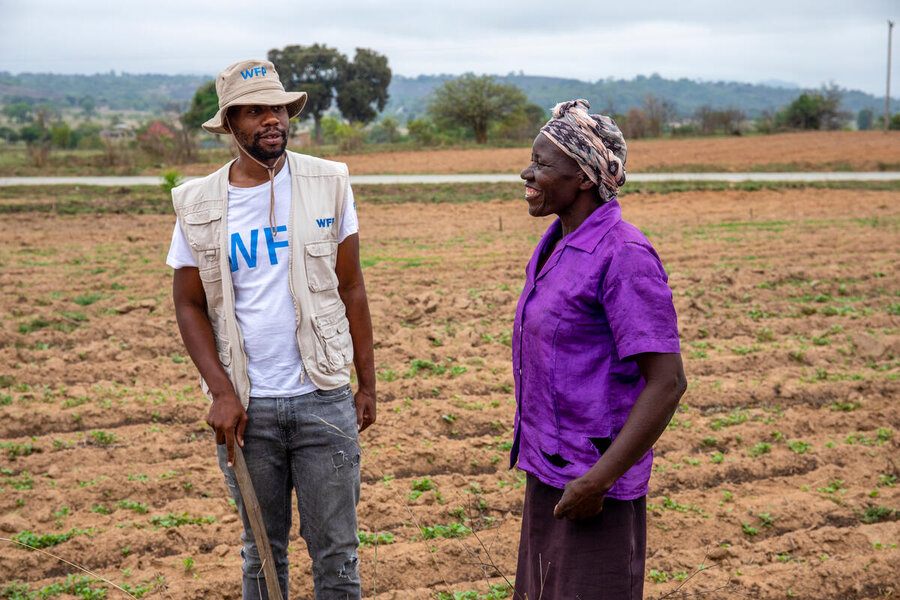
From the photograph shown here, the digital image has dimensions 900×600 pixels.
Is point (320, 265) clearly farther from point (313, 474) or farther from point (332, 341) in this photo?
point (313, 474)

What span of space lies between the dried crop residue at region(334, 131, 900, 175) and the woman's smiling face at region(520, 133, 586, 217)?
66.6 ft

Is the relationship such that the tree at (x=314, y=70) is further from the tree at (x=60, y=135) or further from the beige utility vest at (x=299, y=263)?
the beige utility vest at (x=299, y=263)

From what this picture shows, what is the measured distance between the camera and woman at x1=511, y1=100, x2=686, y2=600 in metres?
2.00

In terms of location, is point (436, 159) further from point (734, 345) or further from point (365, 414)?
point (365, 414)

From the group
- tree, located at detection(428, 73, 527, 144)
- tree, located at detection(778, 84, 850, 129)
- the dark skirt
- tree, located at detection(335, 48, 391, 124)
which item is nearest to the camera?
the dark skirt

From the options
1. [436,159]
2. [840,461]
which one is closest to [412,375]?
[840,461]

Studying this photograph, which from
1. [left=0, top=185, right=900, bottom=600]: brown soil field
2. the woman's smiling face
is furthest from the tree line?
the woman's smiling face

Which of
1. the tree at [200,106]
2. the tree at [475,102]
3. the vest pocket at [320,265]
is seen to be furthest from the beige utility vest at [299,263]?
the tree at [475,102]

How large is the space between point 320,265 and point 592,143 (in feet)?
3.07

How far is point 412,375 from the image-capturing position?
610 cm

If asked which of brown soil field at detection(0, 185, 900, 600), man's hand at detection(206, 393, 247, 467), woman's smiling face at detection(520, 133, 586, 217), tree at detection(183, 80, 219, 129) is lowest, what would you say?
brown soil field at detection(0, 185, 900, 600)

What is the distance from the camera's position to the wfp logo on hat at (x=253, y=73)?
2.54 meters

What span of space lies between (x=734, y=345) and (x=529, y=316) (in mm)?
5030

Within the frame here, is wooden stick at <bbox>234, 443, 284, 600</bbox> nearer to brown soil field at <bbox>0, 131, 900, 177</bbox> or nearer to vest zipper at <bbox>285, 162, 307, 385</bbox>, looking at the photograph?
vest zipper at <bbox>285, 162, 307, 385</bbox>
